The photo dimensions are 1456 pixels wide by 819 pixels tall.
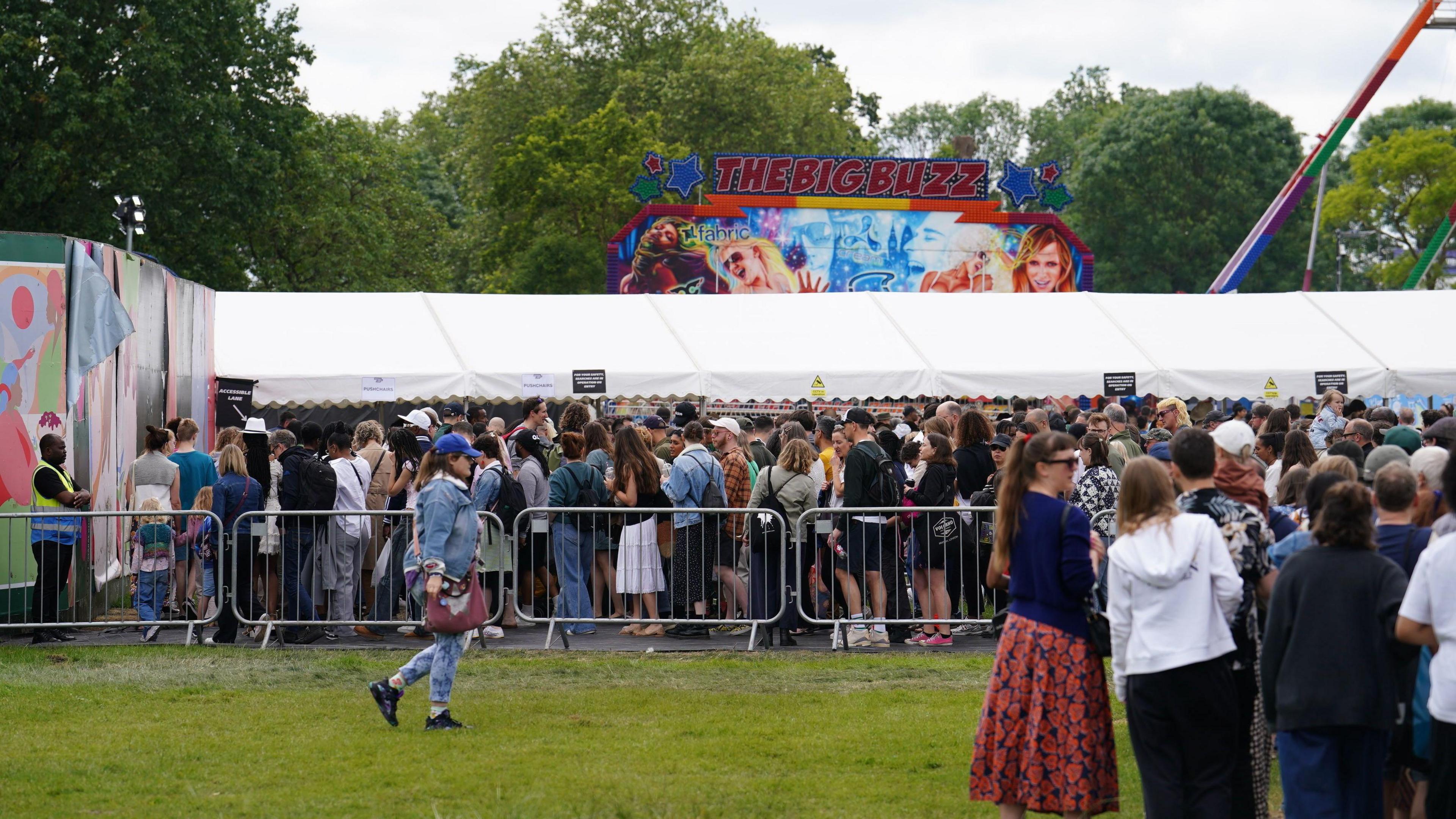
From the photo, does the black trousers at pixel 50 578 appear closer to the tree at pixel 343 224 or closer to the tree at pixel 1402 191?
the tree at pixel 343 224

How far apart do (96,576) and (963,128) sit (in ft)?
302

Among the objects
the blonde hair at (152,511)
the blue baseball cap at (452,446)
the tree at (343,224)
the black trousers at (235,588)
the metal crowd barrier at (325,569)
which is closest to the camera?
the blue baseball cap at (452,446)

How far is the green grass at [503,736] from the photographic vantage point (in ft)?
23.0

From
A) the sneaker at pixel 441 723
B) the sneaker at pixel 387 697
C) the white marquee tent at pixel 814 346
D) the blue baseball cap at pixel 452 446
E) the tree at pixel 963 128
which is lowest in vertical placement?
the sneaker at pixel 441 723

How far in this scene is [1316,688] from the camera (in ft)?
16.8

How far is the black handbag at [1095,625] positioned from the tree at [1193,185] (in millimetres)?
64109

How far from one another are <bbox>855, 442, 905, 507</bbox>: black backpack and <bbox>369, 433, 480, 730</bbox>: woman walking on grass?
4.11 meters

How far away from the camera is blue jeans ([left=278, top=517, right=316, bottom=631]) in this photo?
1188 cm

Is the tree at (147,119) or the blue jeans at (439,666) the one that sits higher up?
the tree at (147,119)

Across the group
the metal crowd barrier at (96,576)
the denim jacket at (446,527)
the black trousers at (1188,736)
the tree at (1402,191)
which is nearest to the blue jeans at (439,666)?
the denim jacket at (446,527)

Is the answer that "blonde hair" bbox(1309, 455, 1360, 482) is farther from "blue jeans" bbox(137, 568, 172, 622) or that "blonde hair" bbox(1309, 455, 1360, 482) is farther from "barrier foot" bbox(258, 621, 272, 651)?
"blue jeans" bbox(137, 568, 172, 622)

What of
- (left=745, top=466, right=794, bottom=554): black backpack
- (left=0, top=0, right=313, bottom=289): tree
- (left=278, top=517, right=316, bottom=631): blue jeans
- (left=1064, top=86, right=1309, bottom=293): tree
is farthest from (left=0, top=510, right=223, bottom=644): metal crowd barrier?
(left=1064, top=86, right=1309, bottom=293): tree

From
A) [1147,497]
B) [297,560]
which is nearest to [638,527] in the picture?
[297,560]

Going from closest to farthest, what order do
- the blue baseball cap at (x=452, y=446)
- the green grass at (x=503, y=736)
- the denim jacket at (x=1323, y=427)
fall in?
the green grass at (x=503, y=736) < the blue baseball cap at (x=452, y=446) < the denim jacket at (x=1323, y=427)
